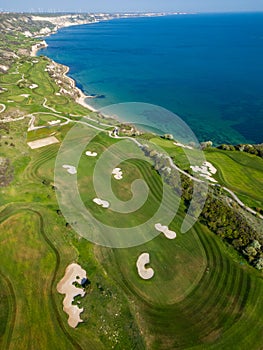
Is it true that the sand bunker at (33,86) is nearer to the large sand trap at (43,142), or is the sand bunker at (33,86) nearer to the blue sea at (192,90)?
the blue sea at (192,90)

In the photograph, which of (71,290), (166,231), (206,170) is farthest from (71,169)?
(206,170)

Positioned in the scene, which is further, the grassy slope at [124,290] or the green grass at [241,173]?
the green grass at [241,173]

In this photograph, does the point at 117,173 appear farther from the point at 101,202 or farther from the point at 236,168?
the point at 236,168

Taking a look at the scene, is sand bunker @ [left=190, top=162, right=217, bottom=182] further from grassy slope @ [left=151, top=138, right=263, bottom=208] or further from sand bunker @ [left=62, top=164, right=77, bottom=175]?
sand bunker @ [left=62, top=164, right=77, bottom=175]

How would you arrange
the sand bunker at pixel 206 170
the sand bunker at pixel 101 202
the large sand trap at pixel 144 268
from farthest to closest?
the sand bunker at pixel 206 170 → the sand bunker at pixel 101 202 → the large sand trap at pixel 144 268

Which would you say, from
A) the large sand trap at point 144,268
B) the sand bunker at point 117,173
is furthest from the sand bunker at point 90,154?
the large sand trap at point 144,268

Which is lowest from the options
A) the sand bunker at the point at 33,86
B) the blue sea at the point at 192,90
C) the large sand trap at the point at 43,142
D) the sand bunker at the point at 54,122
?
the blue sea at the point at 192,90
